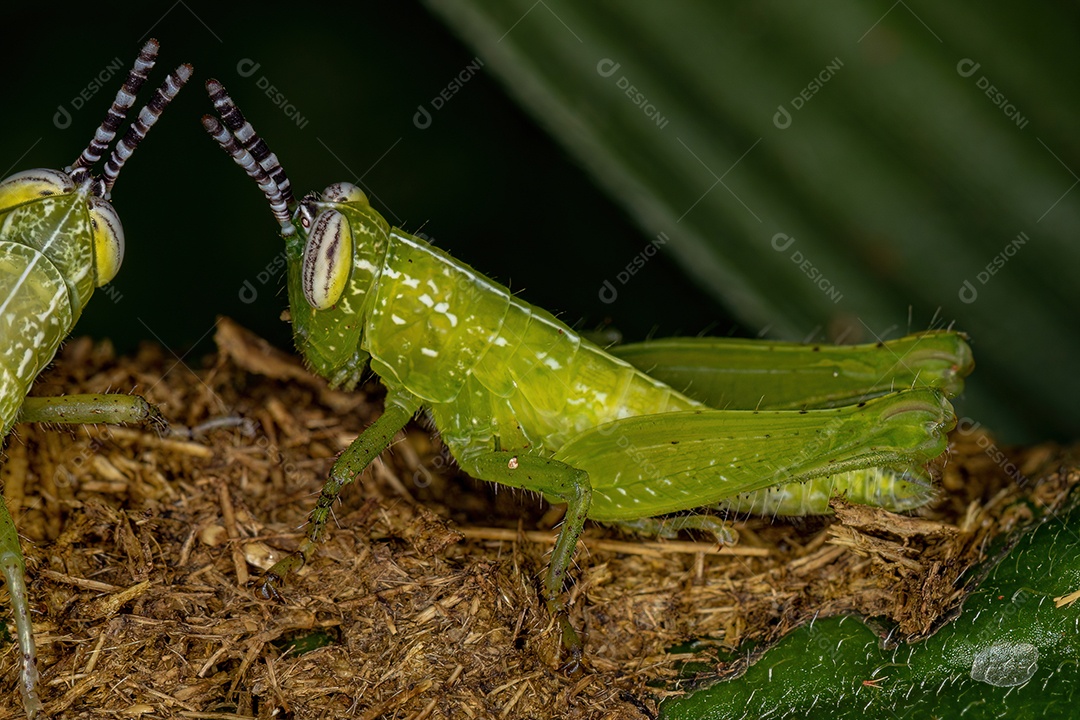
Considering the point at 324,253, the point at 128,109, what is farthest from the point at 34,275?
the point at 324,253

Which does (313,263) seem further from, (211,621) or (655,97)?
(655,97)

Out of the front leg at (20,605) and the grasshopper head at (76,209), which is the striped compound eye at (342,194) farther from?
the front leg at (20,605)

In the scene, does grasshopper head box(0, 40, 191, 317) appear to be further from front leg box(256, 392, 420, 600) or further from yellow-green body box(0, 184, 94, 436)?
front leg box(256, 392, 420, 600)

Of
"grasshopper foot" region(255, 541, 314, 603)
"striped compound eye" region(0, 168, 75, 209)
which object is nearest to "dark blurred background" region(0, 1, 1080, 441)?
"striped compound eye" region(0, 168, 75, 209)

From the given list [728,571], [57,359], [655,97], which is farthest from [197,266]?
[728,571]

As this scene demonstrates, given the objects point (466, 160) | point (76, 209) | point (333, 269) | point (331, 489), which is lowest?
point (331, 489)

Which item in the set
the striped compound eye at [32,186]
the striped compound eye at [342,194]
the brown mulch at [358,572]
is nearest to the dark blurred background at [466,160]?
the striped compound eye at [342,194]

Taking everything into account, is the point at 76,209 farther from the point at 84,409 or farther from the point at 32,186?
the point at 84,409
